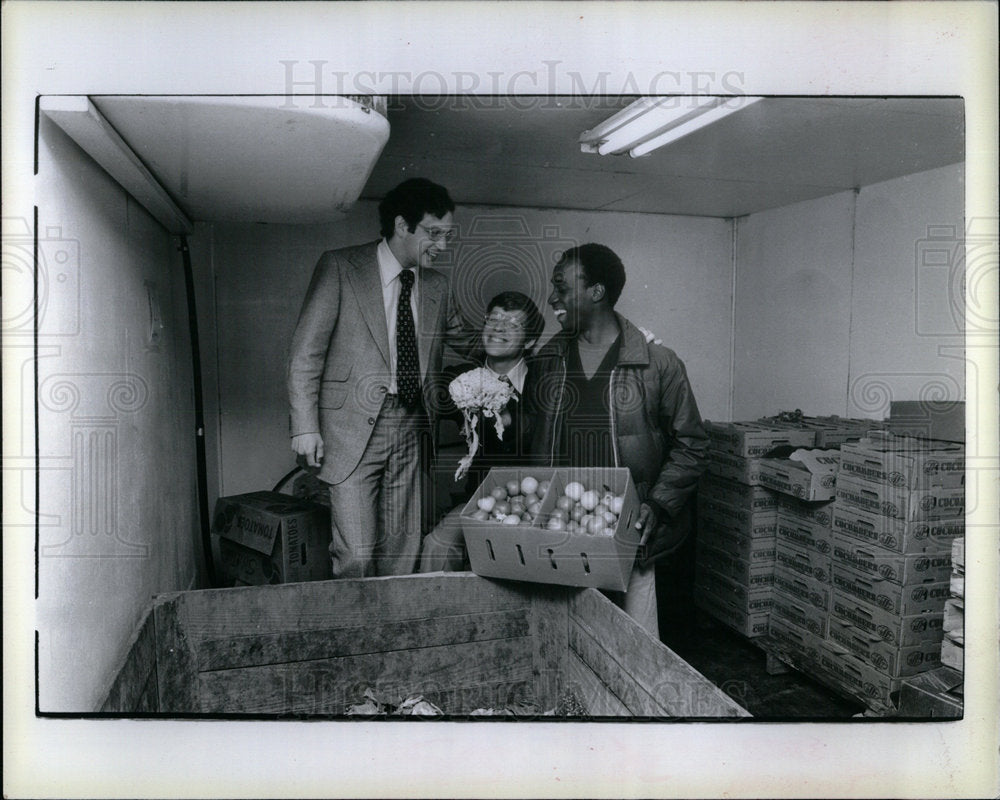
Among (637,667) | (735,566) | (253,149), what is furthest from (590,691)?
(253,149)

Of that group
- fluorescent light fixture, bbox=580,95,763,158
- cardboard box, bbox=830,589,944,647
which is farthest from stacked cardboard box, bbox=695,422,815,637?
fluorescent light fixture, bbox=580,95,763,158

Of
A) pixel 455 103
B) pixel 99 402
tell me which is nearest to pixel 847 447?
pixel 455 103

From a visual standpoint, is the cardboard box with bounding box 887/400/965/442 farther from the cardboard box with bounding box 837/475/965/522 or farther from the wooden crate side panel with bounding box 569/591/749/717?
the wooden crate side panel with bounding box 569/591/749/717

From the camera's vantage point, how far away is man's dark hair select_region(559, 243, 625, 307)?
1.80 m

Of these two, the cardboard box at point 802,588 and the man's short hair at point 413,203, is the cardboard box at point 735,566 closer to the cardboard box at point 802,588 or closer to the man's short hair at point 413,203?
the cardboard box at point 802,588

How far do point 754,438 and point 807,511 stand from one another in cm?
35

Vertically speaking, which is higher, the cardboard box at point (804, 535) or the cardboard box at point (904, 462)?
the cardboard box at point (904, 462)

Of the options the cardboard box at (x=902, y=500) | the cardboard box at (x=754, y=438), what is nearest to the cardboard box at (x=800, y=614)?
the cardboard box at (x=902, y=500)

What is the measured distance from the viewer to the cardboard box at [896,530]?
1786mm

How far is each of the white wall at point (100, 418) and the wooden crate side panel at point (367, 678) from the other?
12.8 inches

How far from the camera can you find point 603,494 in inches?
75.6

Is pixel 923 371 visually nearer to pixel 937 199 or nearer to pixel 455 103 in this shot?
pixel 937 199

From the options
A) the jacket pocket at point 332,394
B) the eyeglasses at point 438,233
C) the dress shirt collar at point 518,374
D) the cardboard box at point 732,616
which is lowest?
the cardboard box at point 732,616

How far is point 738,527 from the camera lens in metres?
2.33
